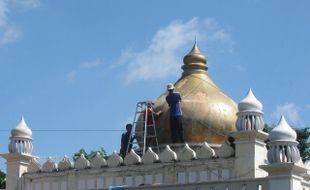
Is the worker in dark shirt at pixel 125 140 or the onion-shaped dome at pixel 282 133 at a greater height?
the worker in dark shirt at pixel 125 140

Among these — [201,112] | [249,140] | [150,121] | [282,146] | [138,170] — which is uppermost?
[201,112]

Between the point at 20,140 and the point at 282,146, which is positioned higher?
the point at 20,140

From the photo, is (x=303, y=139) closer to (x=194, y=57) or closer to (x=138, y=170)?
(x=194, y=57)

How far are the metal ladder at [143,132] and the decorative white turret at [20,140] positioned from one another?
431 centimetres

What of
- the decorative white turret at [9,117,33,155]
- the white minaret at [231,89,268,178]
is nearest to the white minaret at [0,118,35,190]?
the decorative white turret at [9,117,33,155]

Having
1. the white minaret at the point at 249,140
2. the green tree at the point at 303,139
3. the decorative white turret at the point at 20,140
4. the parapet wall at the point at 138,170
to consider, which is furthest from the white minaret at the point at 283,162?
the green tree at the point at 303,139

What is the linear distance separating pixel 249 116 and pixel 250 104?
48 cm

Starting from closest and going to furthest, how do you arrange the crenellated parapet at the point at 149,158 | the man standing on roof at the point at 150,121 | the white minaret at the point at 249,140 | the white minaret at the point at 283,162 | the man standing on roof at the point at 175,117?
the white minaret at the point at 283,162 → the white minaret at the point at 249,140 → the crenellated parapet at the point at 149,158 → the man standing on roof at the point at 175,117 → the man standing on roof at the point at 150,121

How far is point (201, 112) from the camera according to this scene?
131 ft

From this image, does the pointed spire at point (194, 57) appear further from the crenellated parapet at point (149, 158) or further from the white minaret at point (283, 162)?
the white minaret at point (283, 162)

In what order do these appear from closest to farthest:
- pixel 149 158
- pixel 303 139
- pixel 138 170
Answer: pixel 149 158, pixel 138 170, pixel 303 139

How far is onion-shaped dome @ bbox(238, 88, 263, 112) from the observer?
36.1 m

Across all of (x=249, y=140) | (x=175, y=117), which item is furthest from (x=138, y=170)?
(x=249, y=140)

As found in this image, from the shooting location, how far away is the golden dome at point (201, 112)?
39.8 meters
